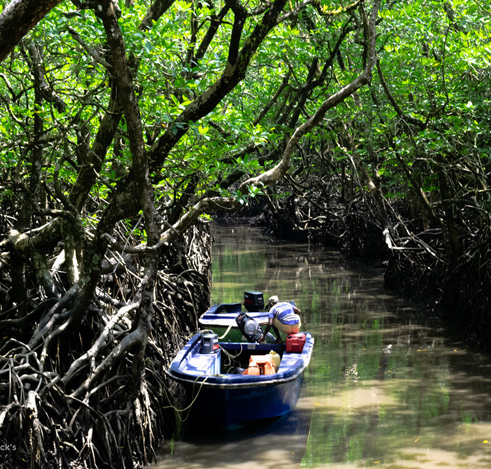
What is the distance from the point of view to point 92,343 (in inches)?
227

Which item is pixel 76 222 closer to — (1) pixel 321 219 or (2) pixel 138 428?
(2) pixel 138 428

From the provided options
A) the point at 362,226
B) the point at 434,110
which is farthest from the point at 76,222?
the point at 362,226

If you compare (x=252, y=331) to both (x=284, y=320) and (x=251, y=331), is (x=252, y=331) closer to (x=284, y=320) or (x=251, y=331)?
(x=251, y=331)

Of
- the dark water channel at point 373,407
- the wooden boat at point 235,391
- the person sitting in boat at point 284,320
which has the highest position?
the person sitting in boat at point 284,320

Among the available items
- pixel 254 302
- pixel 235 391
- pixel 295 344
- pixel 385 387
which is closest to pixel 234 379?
pixel 235 391

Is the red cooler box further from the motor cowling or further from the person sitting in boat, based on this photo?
the motor cowling

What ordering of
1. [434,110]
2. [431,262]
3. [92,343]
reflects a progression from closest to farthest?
[92,343]
[434,110]
[431,262]

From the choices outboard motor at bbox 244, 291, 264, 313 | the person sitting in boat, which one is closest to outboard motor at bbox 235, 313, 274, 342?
the person sitting in boat

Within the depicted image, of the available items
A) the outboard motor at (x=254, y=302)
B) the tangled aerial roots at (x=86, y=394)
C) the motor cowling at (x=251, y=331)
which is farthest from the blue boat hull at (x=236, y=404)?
the outboard motor at (x=254, y=302)

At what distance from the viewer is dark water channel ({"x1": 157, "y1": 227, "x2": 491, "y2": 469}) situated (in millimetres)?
5680

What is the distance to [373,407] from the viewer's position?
22.3ft

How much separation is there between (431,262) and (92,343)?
765 cm

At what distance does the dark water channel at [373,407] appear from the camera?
568 cm

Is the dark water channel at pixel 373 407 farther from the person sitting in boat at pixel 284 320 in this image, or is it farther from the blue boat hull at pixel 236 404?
the person sitting in boat at pixel 284 320
